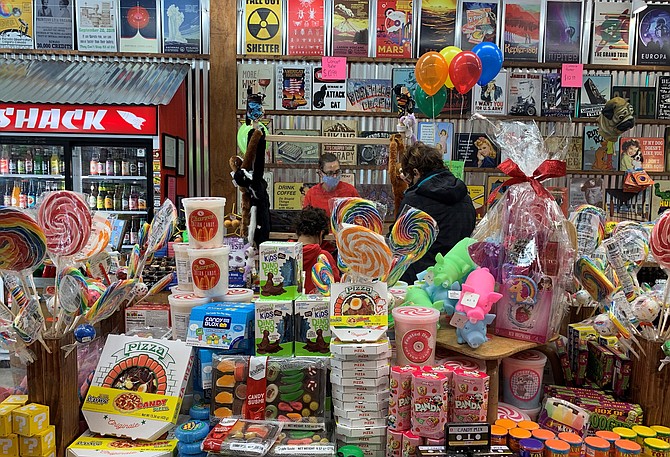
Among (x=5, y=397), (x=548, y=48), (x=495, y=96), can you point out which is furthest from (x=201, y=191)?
(x=5, y=397)

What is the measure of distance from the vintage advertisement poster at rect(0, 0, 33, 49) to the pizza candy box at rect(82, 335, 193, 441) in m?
5.77

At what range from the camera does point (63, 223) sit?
166 centimetres

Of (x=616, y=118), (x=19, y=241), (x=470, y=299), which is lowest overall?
(x=470, y=299)

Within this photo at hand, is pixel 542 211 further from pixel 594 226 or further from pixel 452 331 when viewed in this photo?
pixel 452 331

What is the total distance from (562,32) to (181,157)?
4442 mm

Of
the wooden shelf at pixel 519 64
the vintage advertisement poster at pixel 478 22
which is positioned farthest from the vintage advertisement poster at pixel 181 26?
the vintage advertisement poster at pixel 478 22

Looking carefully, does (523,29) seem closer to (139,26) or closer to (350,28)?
(350,28)

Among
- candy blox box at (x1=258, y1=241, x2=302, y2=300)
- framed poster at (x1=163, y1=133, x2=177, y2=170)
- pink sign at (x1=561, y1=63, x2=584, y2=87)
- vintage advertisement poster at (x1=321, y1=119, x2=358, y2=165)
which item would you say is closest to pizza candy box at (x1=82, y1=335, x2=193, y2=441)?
candy blox box at (x1=258, y1=241, x2=302, y2=300)

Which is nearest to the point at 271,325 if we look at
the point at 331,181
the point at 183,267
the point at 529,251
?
the point at 183,267

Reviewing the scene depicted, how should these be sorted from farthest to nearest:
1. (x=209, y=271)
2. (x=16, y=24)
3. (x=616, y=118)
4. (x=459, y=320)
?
(x=16, y=24) < (x=616, y=118) < (x=209, y=271) < (x=459, y=320)

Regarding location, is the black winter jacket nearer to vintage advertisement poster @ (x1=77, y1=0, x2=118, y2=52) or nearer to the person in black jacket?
the person in black jacket

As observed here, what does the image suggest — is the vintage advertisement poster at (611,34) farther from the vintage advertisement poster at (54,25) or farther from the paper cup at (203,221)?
the vintage advertisement poster at (54,25)

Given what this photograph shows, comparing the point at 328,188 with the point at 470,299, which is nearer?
the point at 470,299

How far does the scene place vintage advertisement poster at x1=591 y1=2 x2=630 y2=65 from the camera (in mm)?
6199
